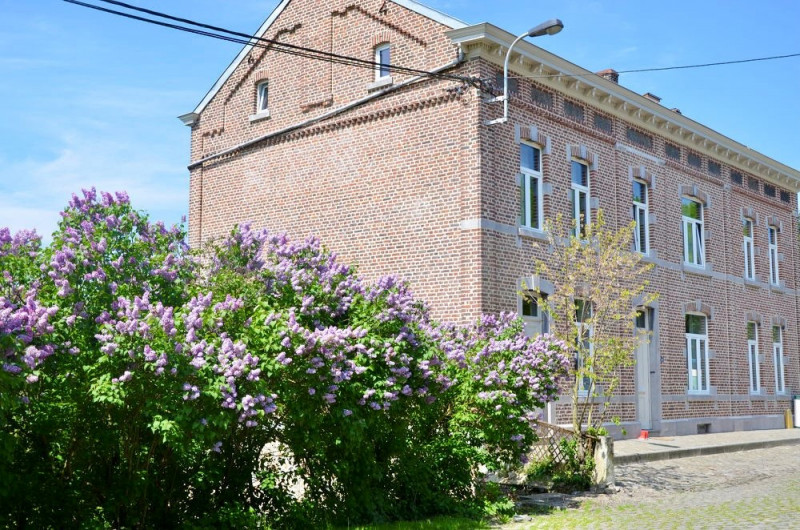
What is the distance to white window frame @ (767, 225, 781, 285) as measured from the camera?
1105 inches

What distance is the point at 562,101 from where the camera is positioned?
19.2 meters

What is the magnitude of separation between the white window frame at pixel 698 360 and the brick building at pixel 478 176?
2.5 inches

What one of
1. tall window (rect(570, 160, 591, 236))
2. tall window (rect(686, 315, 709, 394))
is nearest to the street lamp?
tall window (rect(570, 160, 591, 236))

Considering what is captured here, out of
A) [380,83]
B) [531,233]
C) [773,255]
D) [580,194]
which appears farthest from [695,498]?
[773,255]

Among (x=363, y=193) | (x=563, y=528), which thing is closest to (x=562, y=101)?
(x=363, y=193)

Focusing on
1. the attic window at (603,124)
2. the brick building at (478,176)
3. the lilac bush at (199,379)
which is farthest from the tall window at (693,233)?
the lilac bush at (199,379)

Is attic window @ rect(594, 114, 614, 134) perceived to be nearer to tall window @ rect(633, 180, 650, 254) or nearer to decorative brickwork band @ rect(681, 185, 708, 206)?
tall window @ rect(633, 180, 650, 254)

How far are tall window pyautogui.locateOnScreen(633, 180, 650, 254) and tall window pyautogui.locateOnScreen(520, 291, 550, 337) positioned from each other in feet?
16.3

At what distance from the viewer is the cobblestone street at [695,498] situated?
10.0 meters

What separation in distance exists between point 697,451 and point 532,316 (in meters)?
4.75

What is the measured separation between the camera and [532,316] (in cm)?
1769

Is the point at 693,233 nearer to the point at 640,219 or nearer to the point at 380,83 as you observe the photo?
the point at 640,219

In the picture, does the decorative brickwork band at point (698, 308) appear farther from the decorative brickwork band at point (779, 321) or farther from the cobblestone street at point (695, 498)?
the cobblestone street at point (695, 498)

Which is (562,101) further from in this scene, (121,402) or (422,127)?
(121,402)
